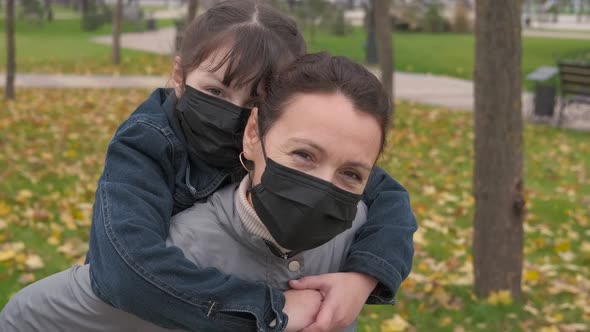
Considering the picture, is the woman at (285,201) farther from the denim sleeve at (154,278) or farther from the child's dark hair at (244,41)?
the child's dark hair at (244,41)

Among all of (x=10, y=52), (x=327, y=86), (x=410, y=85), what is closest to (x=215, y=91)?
(x=327, y=86)

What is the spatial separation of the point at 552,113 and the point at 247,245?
11108 millimetres

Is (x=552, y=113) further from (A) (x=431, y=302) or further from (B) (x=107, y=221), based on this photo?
(B) (x=107, y=221)

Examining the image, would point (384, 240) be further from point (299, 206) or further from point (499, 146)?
point (499, 146)

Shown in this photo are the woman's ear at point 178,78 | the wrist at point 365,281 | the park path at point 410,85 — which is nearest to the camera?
the wrist at point 365,281

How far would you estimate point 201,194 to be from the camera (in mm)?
1847

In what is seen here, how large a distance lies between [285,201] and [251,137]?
216mm

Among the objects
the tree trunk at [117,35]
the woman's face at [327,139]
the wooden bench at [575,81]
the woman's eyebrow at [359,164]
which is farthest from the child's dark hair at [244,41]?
the tree trunk at [117,35]

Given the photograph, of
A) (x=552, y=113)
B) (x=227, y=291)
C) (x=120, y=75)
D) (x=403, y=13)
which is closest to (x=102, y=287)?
(x=227, y=291)

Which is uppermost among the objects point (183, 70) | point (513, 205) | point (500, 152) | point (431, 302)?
point (183, 70)

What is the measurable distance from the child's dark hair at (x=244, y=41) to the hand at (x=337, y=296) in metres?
0.48

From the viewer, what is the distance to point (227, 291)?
1615 millimetres

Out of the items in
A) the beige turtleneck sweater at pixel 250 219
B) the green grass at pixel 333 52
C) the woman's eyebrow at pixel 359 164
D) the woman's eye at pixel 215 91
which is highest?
the woman's eye at pixel 215 91

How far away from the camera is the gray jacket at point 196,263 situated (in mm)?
1730
